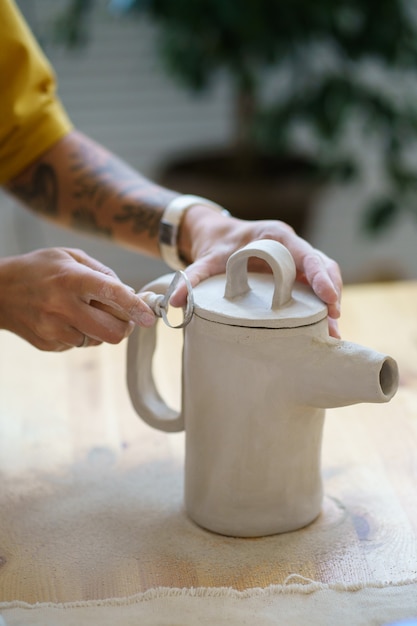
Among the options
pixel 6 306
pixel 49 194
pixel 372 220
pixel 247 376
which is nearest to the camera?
pixel 247 376

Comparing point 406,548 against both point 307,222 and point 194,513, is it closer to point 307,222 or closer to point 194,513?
point 194,513

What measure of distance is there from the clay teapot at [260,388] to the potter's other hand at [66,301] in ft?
0.15

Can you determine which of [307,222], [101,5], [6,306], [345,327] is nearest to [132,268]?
[307,222]

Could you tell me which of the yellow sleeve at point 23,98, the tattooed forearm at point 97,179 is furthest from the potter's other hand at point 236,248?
the yellow sleeve at point 23,98

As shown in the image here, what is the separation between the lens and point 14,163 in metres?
1.18

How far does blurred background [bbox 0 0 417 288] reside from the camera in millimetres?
2027

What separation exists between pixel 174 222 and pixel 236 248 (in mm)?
159

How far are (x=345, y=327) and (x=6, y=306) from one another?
57 cm

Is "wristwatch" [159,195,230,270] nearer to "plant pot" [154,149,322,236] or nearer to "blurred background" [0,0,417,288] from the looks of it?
"blurred background" [0,0,417,288]

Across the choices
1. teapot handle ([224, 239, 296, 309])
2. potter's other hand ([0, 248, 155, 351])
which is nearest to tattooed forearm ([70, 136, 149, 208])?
potter's other hand ([0, 248, 155, 351])

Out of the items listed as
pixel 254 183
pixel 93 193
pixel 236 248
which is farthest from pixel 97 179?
pixel 254 183

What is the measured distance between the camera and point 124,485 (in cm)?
94

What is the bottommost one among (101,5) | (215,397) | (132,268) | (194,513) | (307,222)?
(132,268)

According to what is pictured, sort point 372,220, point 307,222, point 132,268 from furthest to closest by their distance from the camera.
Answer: point 132,268 < point 307,222 < point 372,220
